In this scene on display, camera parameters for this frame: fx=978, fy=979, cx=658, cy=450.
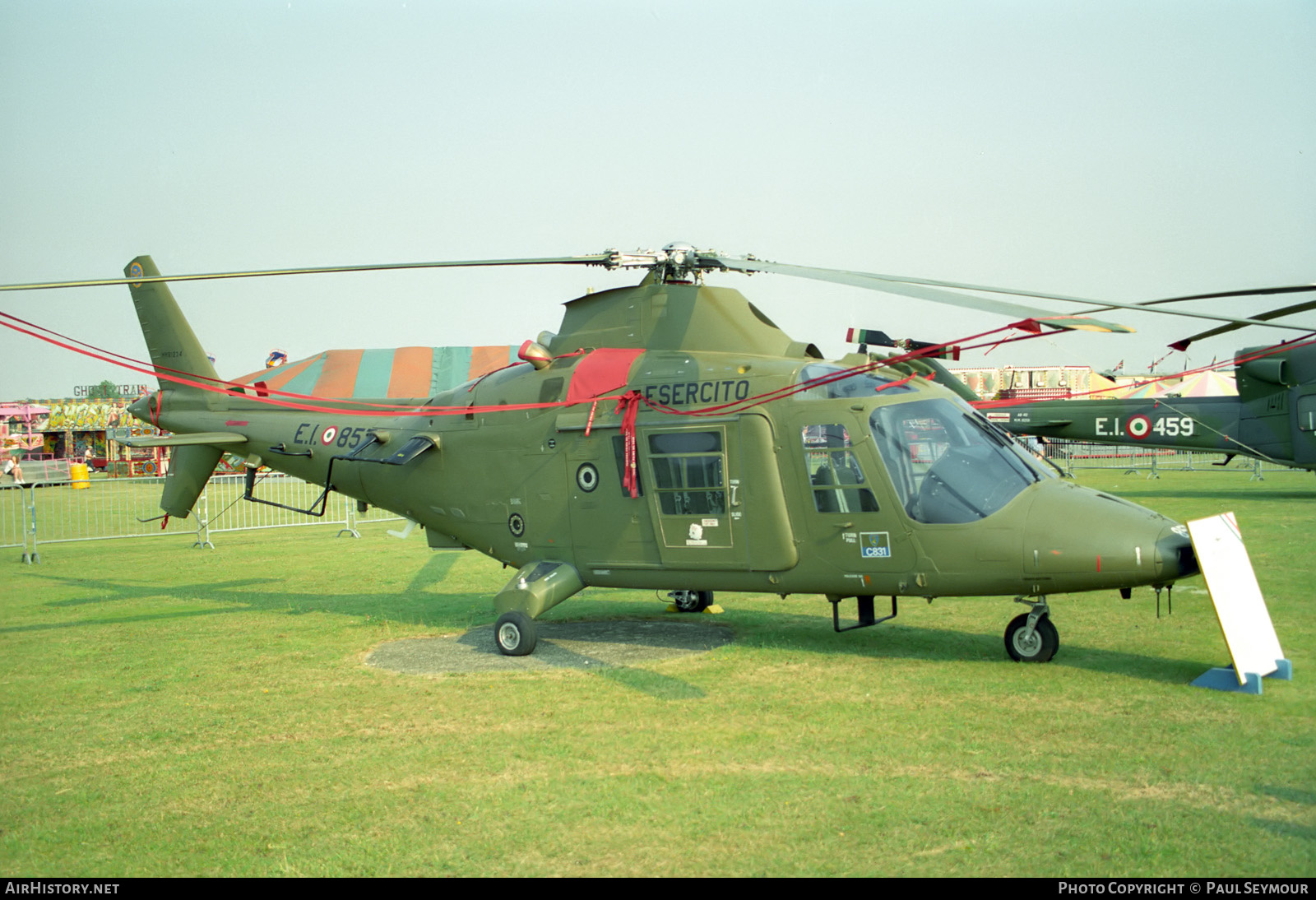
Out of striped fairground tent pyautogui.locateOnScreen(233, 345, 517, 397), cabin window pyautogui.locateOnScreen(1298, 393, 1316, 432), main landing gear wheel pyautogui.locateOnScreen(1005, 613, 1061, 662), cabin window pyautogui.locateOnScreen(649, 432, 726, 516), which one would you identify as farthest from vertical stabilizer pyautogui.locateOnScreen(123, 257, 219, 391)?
striped fairground tent pyautogui.locateOnScreen(233, 345, 517, 397)

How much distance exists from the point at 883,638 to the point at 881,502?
2.05 metres

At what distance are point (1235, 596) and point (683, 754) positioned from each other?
453 cm

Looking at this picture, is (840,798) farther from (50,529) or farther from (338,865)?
(50,529)

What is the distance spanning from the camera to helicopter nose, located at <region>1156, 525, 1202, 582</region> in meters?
7.68

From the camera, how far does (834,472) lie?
8.77 m

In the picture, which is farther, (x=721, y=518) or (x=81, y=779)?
(x=721, y=518)

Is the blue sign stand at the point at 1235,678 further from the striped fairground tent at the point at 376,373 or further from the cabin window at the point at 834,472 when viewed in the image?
the striped fairground tent at the point at 376,373

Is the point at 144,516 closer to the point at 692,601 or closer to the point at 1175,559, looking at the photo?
the point at 692,601

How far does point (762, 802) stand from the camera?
18.5ft

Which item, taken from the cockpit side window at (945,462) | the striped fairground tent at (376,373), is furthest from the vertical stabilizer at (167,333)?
the striped fairground tent at (376,373)

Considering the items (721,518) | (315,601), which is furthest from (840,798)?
(315,601)

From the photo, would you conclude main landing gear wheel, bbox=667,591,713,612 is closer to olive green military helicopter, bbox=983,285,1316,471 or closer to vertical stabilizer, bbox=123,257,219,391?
vertical stabilizer, bbox=123,257,219,391

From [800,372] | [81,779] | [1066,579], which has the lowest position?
[81,779]

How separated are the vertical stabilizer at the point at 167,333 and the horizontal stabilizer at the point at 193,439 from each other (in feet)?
2.55
